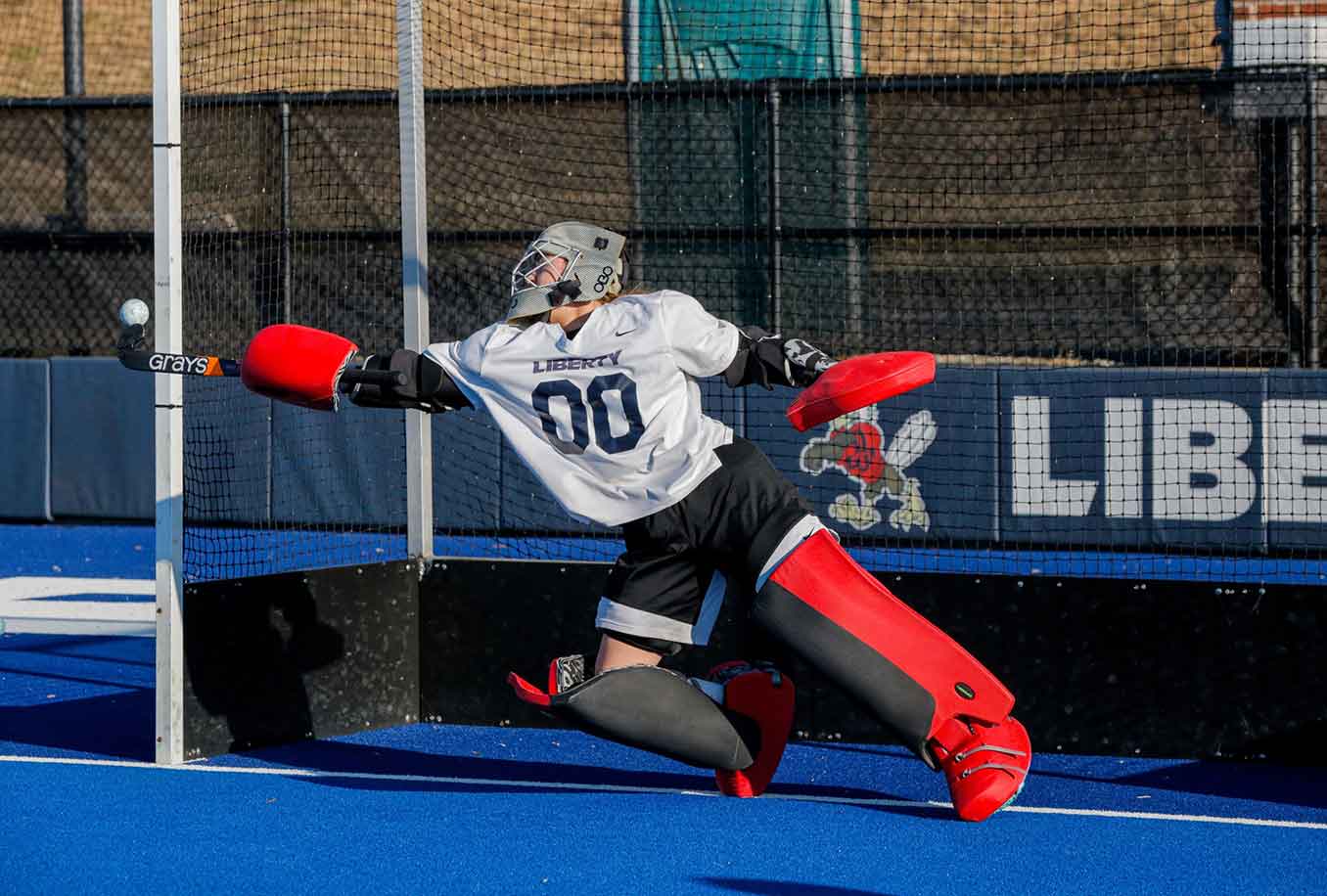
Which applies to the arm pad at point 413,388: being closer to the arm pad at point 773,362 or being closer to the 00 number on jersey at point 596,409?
the 00 number on jersey at point 596,409

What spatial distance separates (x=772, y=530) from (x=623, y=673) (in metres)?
0.59

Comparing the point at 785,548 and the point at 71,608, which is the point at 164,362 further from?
the point at 71,608

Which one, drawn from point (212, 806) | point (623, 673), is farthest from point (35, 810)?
point (623, 673)

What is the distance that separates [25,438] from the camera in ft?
42.0

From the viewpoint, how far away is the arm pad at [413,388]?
→ 5191 millimetres

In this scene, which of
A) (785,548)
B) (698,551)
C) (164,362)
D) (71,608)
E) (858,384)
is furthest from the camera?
(71,608)

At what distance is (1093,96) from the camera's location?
1055 cm

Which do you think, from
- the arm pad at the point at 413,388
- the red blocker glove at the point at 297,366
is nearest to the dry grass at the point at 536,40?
the red blocker glove at the point at 297,366

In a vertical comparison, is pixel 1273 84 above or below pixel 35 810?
above

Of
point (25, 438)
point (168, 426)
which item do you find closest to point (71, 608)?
point (168, 426)

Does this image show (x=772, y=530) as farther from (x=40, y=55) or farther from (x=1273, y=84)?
(x=40, y=55)

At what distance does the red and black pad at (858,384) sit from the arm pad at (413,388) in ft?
3.51

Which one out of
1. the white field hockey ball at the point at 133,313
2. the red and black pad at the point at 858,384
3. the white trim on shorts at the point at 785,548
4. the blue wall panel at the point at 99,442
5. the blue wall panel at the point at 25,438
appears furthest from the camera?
the blue wall panel at the point at 25,438

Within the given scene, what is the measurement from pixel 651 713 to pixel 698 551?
51cm
